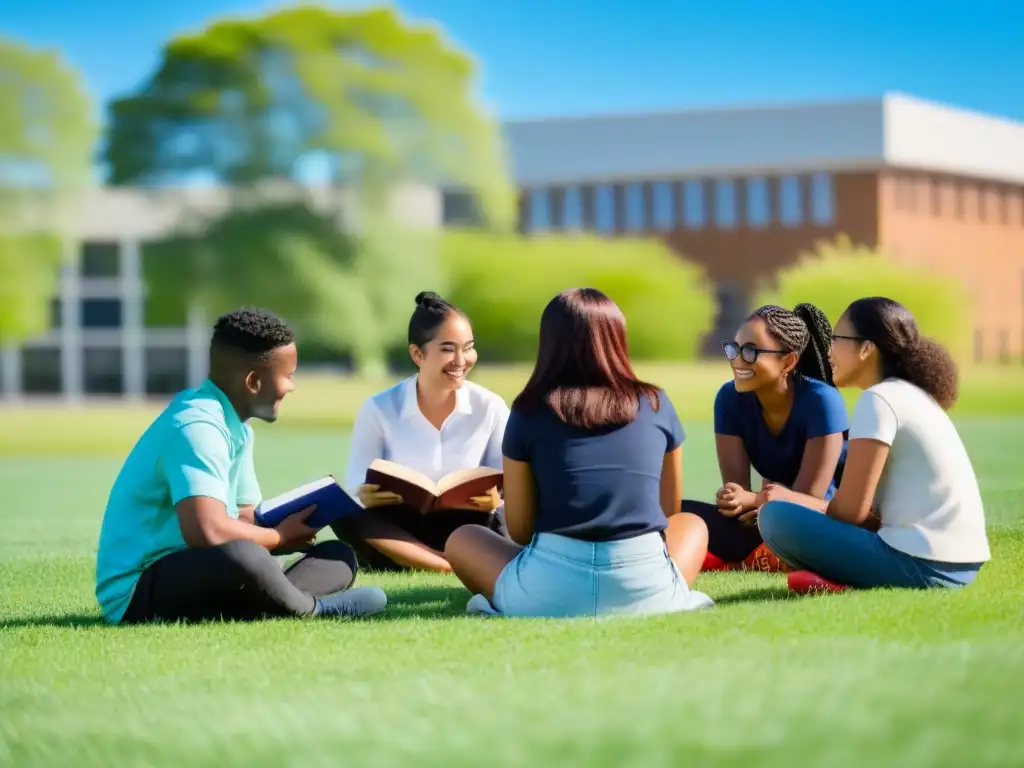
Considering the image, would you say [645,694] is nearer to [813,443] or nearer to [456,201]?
[813,443]

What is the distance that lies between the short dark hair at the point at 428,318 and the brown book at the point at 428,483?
81cm

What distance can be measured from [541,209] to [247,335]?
6144cm

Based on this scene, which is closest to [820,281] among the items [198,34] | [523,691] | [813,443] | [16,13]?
[198,34]

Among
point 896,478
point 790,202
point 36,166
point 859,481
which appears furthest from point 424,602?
point 790,202

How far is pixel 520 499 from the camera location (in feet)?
20.2

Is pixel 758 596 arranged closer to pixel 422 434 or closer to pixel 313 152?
pixel 422 434

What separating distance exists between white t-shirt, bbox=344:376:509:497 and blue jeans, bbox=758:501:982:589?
211 centimetres

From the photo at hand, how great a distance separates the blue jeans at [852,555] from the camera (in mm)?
6574

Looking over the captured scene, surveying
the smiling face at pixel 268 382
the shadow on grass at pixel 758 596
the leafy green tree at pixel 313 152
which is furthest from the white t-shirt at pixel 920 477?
the leafy green tree at pixel 313 152

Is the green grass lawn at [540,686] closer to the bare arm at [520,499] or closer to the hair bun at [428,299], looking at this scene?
the bare arm at [520,499]

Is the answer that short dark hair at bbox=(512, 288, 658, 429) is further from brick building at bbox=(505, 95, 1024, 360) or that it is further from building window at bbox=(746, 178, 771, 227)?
building window at bbox=(746, 178, 771, 227)

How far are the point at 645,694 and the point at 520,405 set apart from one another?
1693 mm

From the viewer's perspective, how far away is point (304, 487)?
21.2 ft

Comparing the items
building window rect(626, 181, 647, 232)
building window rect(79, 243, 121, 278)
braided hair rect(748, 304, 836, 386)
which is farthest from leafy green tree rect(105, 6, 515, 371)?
braided hair rect(748, 304, 836, 386)
